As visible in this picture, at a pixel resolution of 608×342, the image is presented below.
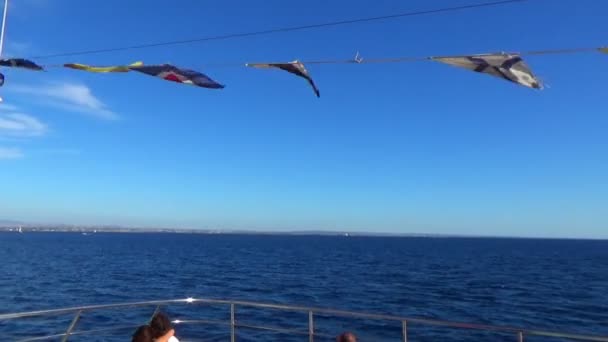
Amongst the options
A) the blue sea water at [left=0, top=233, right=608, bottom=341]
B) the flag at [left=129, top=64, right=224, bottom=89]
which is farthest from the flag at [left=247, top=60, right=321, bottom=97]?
the blue sea water at [left=0, top=233, right=608, bottom=341]

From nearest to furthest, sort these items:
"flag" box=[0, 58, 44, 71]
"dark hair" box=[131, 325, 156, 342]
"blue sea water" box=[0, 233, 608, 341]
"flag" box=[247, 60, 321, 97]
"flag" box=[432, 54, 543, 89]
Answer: "dark hair" box=[131, 325, 156, 342] → "flag" box=[432, 54, 543, 89] → "flag" box=[247, 60, 321, 97] → "flag" box=[0, 58, 44, 71] → "blue sea water" box=[0, 233, 608, 341]

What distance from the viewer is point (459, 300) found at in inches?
1257

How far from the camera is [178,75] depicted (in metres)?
8.05

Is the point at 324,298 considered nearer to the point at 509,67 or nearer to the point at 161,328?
the point at 509,67

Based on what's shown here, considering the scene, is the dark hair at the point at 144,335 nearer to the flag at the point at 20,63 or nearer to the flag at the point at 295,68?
the flag at the point at 295,68

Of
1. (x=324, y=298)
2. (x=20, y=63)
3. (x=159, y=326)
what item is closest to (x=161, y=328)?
(x=159, y=326)

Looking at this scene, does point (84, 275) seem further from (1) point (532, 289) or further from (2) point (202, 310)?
(1) point (532, 289)

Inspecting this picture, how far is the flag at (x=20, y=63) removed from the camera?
Result: 8.56m

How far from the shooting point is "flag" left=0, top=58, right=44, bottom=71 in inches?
337

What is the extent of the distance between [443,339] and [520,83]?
14886 millimetres

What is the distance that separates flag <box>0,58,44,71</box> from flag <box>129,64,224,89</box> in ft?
6.34

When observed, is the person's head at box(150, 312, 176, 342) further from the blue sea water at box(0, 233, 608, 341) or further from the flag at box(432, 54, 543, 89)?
the blue sea water at box(0, 233, 608, 341)

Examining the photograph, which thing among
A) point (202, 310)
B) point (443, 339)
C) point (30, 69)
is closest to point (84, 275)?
point (202, 310)

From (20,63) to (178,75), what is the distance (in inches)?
110
